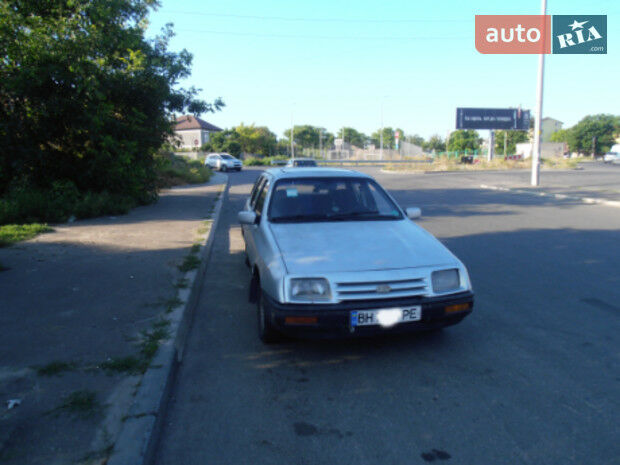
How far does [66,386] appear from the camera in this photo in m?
3.51

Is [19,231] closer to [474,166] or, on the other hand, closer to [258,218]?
[258,218]

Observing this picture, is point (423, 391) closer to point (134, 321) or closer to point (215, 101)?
point (134, 321)

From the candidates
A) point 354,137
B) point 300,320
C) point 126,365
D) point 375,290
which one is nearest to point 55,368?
point 126,365

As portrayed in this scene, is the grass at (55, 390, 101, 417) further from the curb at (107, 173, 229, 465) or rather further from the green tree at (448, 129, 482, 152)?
the green tree at (448, 129, 482, 152)

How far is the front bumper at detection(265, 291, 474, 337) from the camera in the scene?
12.5 feet

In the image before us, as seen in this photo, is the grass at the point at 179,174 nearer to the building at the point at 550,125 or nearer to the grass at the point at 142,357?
the grass at the point at 142,357

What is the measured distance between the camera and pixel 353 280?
3.88m

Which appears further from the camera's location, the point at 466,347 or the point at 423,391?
the point at 466,347

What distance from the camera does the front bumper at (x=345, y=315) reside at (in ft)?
12.5

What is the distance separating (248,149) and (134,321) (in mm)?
70225

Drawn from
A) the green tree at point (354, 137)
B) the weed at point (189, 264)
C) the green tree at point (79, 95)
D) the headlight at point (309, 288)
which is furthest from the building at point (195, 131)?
the headlight at point (309, 288)

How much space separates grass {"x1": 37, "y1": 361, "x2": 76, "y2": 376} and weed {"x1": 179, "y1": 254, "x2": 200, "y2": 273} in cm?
302

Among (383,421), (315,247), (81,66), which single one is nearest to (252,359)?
(315,247)

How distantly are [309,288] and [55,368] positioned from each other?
2.03 m
